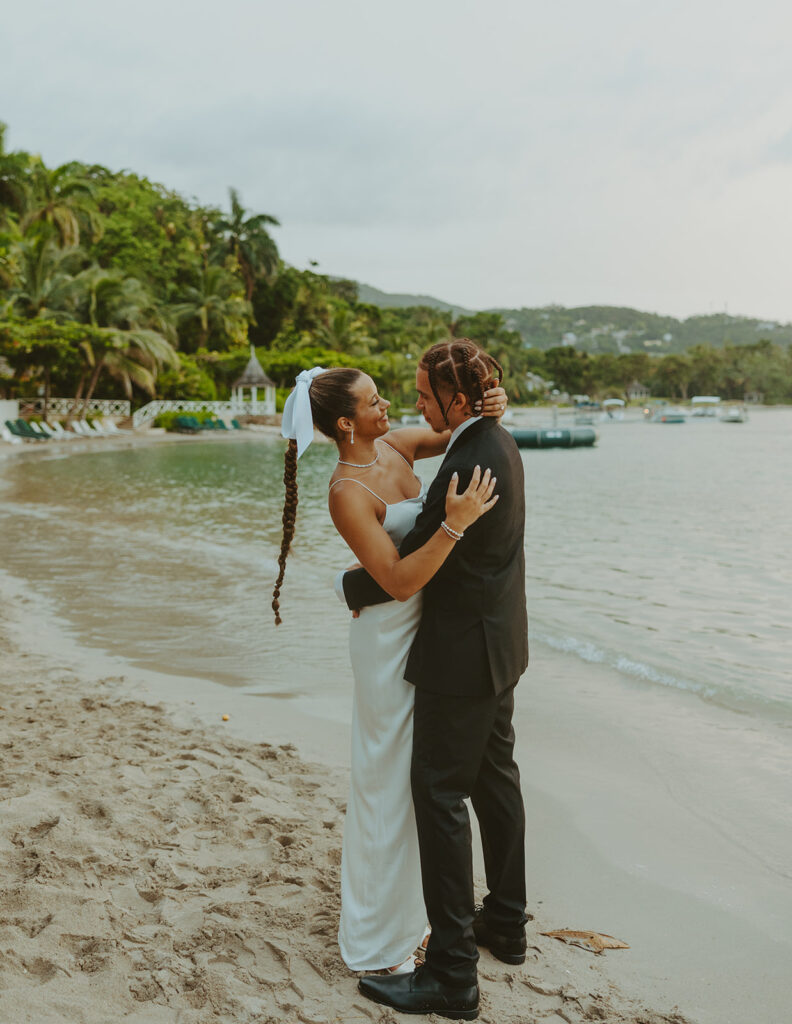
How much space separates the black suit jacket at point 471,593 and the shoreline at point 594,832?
1.02 m

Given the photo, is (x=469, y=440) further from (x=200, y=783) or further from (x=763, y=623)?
(x=763, y=623)

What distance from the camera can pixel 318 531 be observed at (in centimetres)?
1586

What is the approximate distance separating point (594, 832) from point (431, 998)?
68.5 inches

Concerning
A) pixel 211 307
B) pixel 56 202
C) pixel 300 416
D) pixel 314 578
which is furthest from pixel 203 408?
pixel 300 416

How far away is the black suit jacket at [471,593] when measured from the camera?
2391 mm

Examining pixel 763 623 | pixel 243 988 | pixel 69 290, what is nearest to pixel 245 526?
pixel 763 623

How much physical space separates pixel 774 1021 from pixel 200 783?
2611 millimetres

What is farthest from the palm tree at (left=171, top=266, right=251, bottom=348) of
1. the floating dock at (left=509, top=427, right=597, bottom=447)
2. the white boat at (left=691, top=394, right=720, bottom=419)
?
the white boat at (left=691, top=394, right=720, bottom=419)

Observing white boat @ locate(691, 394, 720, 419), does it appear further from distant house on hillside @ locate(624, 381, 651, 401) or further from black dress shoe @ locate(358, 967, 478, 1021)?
black dress shoe @ locate(358, 967, 478, 1021)

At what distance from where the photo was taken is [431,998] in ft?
8.11

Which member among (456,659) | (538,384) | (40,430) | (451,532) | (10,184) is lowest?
(40,430)

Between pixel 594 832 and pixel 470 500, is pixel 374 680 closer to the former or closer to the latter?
pixel 470 500

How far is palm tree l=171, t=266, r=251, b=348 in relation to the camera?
53.0 m

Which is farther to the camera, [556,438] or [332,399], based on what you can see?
[556,438]
